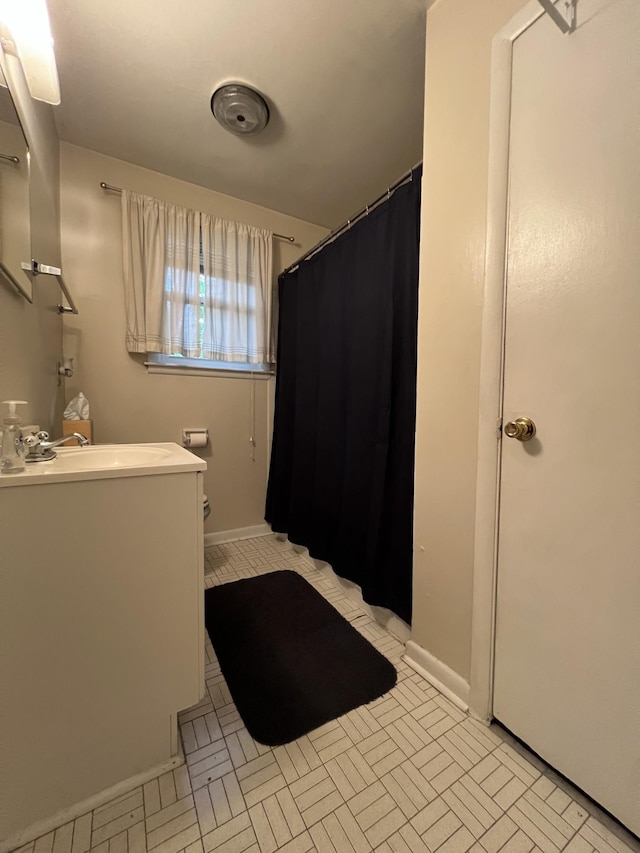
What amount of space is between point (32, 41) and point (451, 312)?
155 cm

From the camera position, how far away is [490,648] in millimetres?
938

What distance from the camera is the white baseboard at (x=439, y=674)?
1.02 metres

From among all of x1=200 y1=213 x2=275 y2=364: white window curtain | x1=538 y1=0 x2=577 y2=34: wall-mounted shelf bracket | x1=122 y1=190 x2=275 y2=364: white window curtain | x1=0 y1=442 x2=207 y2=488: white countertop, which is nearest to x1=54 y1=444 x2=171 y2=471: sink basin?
x1=0 y1=442 x2=207 y2=488: white countertop

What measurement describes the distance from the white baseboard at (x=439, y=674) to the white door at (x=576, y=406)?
13 cm

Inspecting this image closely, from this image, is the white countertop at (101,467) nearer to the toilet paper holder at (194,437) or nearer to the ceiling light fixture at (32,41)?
the toilet paper holder at (194,437)

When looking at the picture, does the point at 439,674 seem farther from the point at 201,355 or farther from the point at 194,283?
the point at 194,283

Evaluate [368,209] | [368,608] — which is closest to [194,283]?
[368,209]

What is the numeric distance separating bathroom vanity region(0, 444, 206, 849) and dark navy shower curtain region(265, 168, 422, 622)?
80cm

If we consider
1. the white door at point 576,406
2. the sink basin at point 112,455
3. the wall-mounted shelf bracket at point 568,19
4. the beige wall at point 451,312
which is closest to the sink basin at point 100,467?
the sink basin at point 112,455

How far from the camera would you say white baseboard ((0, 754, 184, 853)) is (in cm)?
70

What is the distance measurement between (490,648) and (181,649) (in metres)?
0.88

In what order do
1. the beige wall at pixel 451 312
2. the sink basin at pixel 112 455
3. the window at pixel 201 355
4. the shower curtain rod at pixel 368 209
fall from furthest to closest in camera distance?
the window at pixel 201 355 → the shower curtain rod at pixel 368 209 → the sink basin at pixel 112 455 → the beige wall at pixel 451 312

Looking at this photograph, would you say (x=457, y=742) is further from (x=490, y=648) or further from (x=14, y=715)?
(x=14, y=715)

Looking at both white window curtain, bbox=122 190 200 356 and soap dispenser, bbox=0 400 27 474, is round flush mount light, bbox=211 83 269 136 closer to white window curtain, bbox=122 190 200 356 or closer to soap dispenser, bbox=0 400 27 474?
white window curtain, bbox=122 190 200 356
